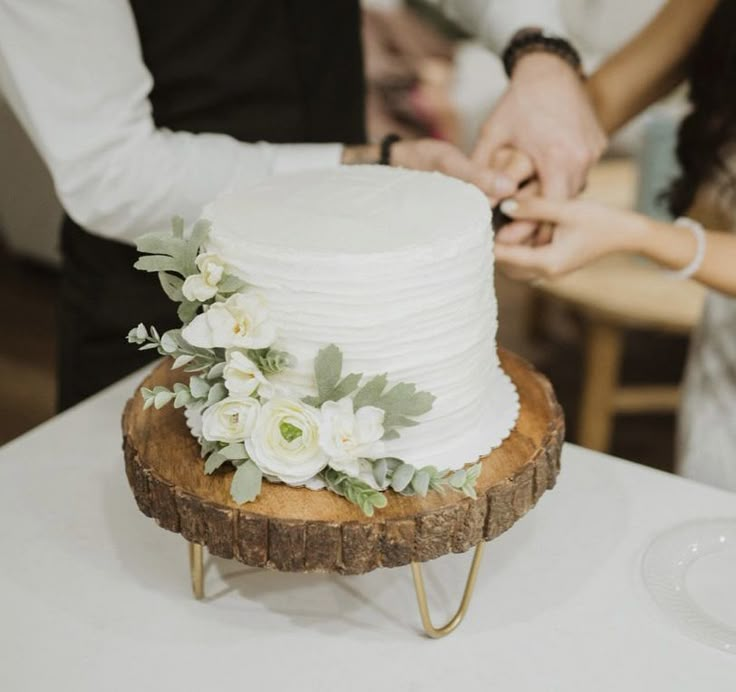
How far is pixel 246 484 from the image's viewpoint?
868mm

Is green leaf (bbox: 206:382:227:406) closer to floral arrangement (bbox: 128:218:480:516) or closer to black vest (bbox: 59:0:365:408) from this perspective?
floral arrangement (bbox: 128:218:480:516)

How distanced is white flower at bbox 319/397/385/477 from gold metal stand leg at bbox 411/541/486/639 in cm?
15

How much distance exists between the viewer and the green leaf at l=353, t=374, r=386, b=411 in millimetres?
879

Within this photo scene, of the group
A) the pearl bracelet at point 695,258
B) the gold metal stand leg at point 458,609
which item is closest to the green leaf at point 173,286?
the gold metal stand leg at point 458,609

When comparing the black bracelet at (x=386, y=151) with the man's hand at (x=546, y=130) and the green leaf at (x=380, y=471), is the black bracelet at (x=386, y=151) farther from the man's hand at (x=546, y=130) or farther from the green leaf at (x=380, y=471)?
the green leaf at (x=380, y=471)

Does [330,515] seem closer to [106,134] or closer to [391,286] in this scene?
[391,286]

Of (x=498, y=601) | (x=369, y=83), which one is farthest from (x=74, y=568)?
(x=369, y=83)

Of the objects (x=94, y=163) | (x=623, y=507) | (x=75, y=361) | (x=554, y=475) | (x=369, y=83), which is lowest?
(x=369, y=83)

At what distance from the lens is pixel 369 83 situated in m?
3.84

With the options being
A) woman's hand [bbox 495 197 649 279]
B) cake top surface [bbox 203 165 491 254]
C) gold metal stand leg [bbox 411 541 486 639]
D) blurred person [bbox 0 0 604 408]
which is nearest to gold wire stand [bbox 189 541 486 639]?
gold metal stand leg [bbox 411 541 486 639]

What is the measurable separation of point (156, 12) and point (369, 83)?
2552 mm

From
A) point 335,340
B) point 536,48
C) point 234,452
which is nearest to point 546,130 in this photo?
point 536,48

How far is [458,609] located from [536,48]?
957 mm

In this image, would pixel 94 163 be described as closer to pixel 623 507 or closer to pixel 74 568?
pixel 74 568
